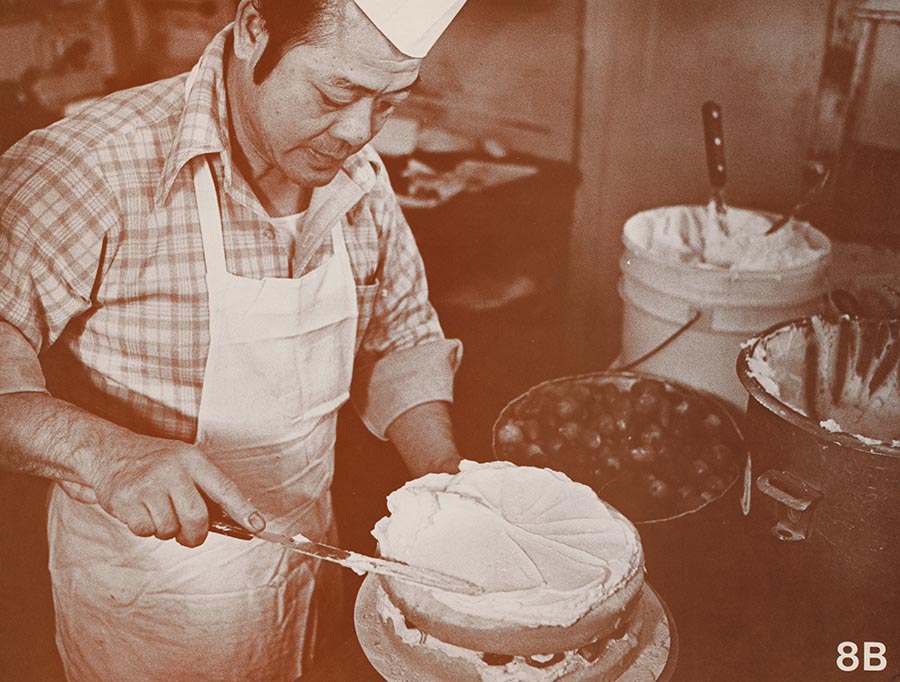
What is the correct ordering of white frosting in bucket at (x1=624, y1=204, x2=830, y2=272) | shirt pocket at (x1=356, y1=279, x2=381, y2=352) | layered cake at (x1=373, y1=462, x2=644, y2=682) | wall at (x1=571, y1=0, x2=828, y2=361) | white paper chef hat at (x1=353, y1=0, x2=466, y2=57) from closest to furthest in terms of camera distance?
layered cake at (x1=373, y1=462, x2=644, y2=682), white paper chef hat at (x1=353, y1=0, x2=466, y2=57), shirt pocket at (x1=356, y1=279, x2=381, y2=352), white frosting in bucket at (x1=624, y1=204, x2=830, y2=272), wall at (x1=571, y1=0, x2=828, y2=361)

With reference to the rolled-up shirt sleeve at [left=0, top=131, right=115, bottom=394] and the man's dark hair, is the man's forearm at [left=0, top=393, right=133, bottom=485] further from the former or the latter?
the man's dark hair

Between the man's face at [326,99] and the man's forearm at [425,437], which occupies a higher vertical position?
the man's face at [326,99]

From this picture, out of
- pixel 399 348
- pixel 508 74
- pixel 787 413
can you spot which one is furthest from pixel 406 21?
pixel 508 74

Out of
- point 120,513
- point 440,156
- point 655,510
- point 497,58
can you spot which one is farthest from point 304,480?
point 497,58

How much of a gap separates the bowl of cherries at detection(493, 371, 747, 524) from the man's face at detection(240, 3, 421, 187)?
54cm

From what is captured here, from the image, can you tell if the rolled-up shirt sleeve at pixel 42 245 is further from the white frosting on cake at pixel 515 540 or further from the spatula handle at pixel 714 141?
the spatula handle at pixel 714 141

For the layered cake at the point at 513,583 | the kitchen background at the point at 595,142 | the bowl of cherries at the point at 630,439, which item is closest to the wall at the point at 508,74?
the kitchen background at the point at 595,142

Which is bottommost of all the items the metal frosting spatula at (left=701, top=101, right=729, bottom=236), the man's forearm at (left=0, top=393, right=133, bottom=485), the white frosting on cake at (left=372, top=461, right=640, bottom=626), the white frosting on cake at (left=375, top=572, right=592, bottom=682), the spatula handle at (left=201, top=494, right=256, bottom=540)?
the white frosting on cake at (left=375, top=572, right=592, bottom=682)

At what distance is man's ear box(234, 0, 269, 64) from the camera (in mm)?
998

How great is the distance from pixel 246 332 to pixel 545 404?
21.6 inches

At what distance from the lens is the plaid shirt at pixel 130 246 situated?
95cm

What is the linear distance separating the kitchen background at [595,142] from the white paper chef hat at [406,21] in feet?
2.53

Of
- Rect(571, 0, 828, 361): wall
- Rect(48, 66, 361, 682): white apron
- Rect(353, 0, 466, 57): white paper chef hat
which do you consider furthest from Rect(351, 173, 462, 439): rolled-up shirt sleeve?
Rect(571, 0, 828, 361): wall

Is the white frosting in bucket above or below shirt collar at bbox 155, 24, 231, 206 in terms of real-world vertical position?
below
